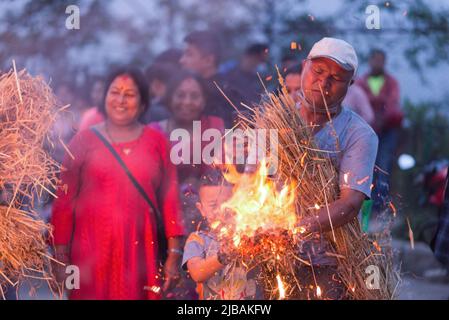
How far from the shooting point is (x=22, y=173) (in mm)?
5793

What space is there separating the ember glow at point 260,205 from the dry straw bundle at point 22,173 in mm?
923

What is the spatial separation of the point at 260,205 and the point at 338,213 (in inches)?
14.9

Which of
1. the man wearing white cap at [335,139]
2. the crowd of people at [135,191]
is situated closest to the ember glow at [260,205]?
the man wearing white cap at [335,139]

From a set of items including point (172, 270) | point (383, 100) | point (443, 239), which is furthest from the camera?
point (383, 100)

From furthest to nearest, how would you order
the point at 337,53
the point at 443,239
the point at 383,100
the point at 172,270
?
the point at 383,100, the point at 172,270, the point at 443,239, the point at 337,53

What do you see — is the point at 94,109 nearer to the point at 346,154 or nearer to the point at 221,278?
the point at 221,278

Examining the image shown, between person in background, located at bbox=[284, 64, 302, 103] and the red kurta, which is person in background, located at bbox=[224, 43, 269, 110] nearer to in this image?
A: person in background, located at bbox=[284, 64, 302, 103]

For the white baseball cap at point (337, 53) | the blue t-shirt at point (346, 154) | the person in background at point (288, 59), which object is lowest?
the blue t-shirt at point (346, 154)

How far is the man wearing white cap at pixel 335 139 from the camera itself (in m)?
5.59

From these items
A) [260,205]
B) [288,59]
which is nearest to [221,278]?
[260,205]

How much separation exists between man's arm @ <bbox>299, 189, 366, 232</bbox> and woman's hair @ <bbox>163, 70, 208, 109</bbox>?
1759 mm

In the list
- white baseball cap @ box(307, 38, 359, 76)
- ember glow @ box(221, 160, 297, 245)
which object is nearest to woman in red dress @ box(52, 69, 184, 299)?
ember glow @ box(221, 160, 297, 245)

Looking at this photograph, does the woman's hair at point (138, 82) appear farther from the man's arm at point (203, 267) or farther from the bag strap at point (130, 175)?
the man's arm at point (203, 267)
